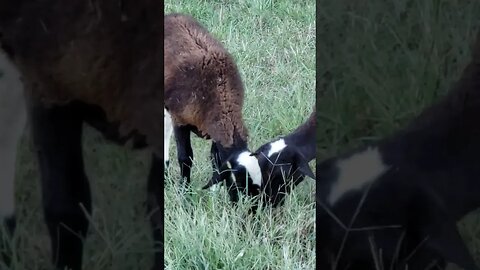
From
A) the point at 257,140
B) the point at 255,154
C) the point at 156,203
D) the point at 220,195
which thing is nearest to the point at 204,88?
the point at 257,140

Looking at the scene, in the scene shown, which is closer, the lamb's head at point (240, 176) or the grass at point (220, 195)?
the grass at point (220, 195)

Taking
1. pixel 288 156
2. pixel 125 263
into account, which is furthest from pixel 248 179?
pixel 125 263

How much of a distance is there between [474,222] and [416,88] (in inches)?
10.2

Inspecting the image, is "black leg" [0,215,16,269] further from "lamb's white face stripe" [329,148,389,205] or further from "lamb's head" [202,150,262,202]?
"lamb's head" [202,150,262,202]

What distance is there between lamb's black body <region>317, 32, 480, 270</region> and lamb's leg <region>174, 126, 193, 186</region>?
208 cm

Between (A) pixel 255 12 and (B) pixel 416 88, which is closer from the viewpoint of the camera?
(B) pixel 416 88

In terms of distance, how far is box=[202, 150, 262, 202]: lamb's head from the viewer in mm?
3119

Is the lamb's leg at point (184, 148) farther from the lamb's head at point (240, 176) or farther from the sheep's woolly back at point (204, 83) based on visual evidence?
the lamb's head at point (240, 176)

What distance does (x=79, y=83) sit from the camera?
1468 millimetres

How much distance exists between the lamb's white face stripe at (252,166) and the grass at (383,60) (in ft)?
5.64

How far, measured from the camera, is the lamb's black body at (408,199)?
143cm

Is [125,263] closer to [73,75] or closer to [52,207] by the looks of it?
[52,207]

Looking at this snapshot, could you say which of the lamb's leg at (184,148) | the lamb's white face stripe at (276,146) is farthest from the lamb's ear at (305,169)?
the lamb's leg at (184,148)

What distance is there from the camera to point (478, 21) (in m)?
1.39
